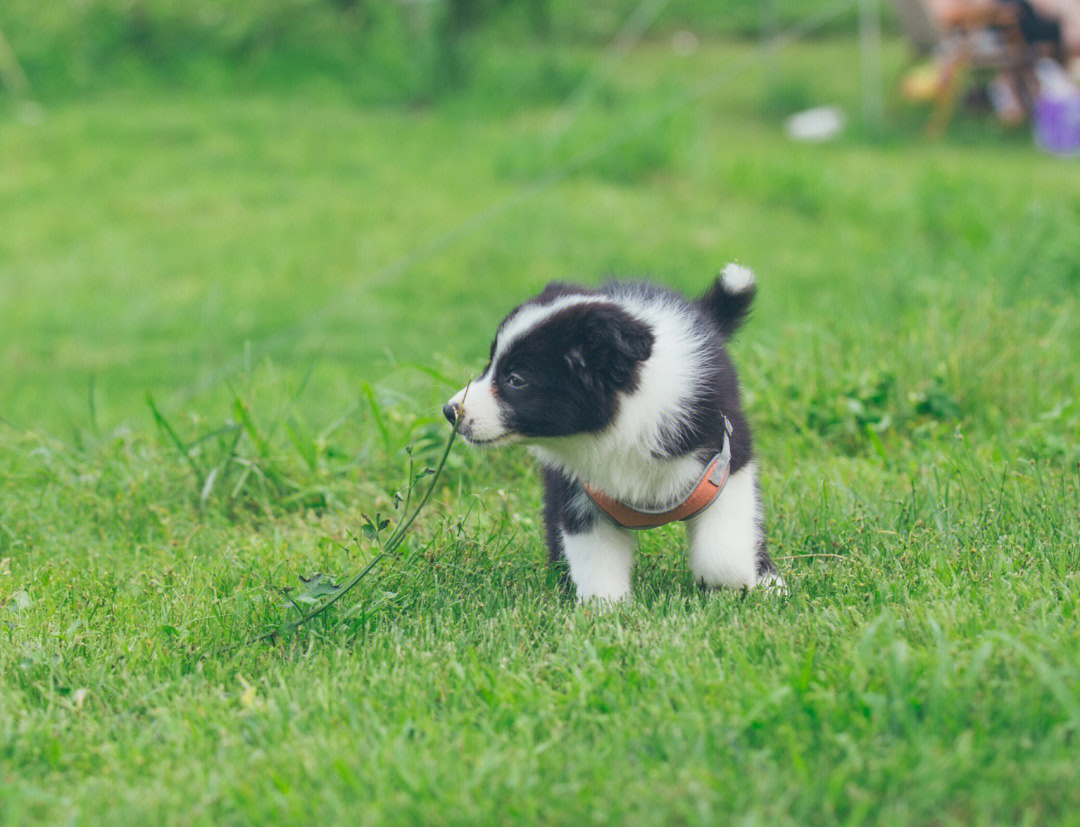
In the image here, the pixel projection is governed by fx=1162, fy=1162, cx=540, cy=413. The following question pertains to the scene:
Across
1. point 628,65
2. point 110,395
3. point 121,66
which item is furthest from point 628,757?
point 121,66

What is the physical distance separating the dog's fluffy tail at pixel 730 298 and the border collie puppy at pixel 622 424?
15cm

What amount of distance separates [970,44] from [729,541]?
812 centimetres

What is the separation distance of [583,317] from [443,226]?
5.40 metres

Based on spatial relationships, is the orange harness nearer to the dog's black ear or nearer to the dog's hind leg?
the dog's hind leg

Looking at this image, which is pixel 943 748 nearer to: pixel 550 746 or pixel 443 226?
pixel 550 746

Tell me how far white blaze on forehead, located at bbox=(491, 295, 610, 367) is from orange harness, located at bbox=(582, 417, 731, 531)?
403 millimetres

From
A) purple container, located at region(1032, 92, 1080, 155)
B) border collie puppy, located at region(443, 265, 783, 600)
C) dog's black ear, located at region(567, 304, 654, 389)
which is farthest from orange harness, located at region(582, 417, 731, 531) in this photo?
purple container, located at region(1032, 92, 1080, 155)

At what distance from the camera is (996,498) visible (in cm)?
329

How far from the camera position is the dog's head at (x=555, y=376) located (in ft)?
8.79

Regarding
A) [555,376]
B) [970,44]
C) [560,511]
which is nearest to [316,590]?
[560,511]

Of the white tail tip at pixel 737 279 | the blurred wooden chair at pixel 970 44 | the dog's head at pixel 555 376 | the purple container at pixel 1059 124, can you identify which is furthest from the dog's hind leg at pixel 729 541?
the blurred wooden chair at pixel 970 44

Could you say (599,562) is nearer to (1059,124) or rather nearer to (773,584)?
(773,584)

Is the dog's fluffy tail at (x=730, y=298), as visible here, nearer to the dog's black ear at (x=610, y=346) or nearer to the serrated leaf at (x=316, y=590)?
the dog's black ear at (x=610, y=346)

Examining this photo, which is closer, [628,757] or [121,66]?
[628,757]
